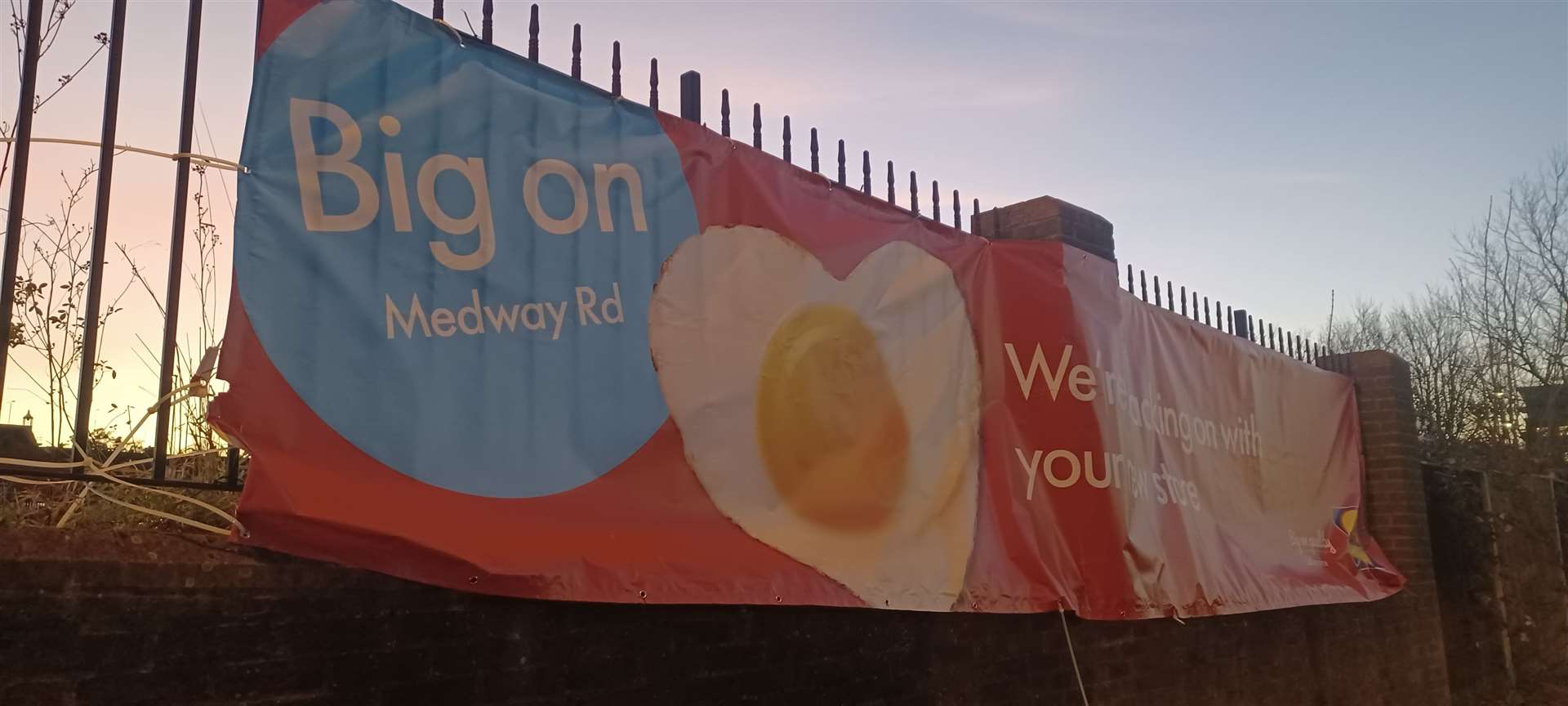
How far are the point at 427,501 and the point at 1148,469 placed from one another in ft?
11.9

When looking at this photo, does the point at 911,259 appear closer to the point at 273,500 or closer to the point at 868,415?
the point at 868,415

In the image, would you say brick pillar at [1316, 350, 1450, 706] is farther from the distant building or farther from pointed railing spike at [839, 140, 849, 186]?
the distant building

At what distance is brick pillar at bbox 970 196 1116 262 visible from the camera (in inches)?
223

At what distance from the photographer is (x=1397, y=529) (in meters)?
8.02

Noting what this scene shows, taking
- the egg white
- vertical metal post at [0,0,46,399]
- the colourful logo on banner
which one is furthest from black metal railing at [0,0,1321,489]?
the colourful logo on banner

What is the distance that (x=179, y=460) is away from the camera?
9.71ft

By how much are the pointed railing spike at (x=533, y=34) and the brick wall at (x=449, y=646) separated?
1.71 metres

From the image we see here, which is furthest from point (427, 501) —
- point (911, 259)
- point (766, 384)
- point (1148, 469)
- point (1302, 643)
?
point (1302, 643)

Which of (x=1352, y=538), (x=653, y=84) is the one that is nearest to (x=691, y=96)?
(x=653, y=84)

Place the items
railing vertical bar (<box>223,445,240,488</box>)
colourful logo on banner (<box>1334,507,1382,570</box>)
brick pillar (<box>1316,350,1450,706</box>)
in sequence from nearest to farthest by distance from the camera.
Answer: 1. railing vertical bar (<box>223,445,240,488</box>)
2. colourful logo on banner (<box>1334,507,1382,570</box>)
3. brick pillar (<box>1316,350,1450,706</box>)

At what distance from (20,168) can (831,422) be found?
2509mm

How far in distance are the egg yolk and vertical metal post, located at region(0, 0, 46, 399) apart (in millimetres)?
2123

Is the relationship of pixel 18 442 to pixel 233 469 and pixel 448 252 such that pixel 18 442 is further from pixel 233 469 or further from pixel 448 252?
pixel 448 252

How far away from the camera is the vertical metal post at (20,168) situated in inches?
98.0
